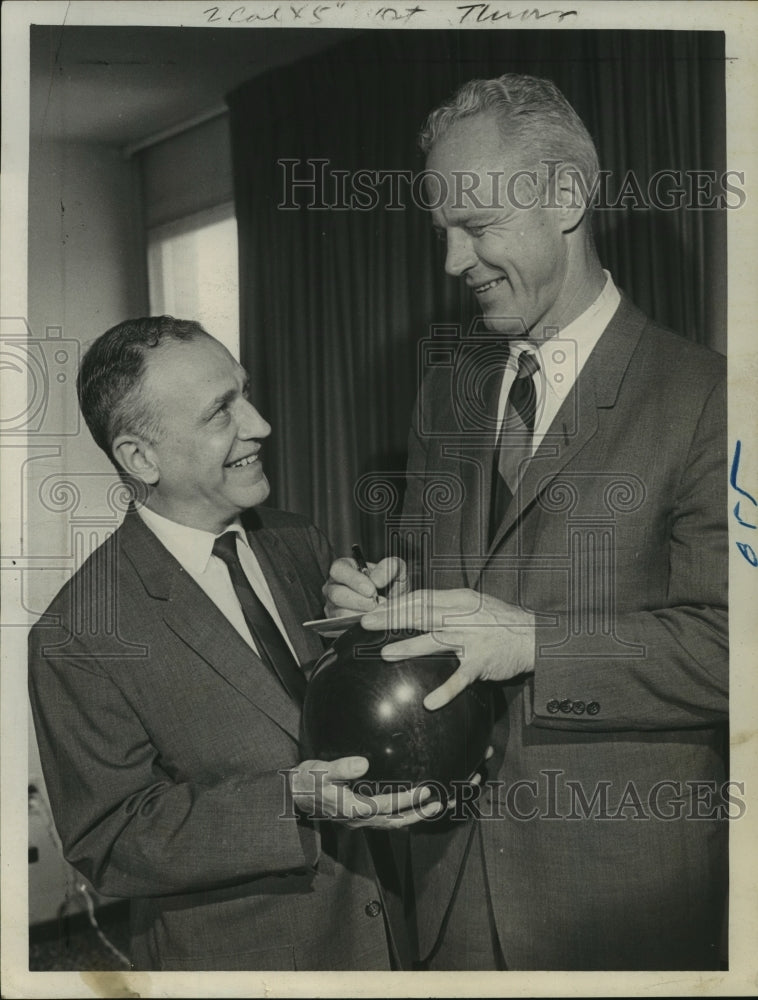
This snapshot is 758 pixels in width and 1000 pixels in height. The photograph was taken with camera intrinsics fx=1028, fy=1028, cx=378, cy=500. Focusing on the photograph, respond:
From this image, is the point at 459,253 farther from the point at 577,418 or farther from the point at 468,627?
the point at 468,627

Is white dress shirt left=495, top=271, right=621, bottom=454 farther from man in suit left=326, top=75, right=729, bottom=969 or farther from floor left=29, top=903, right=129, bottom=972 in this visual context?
floor left=29, top=903, right=129, bottom=972

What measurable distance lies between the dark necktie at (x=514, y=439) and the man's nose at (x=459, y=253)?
250 mm

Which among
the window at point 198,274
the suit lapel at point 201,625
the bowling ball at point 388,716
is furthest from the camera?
the window at point 198,274

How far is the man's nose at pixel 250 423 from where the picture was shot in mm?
2447

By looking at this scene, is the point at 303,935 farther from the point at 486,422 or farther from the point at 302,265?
the point at 302,265

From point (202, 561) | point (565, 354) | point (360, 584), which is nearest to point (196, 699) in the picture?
point (202, 561)

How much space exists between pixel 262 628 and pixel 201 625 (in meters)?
0.14

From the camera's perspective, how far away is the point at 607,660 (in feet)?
7.79

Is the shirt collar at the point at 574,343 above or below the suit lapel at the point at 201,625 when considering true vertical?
above

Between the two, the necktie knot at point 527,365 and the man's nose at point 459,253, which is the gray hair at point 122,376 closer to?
the man's nose at point 459,253

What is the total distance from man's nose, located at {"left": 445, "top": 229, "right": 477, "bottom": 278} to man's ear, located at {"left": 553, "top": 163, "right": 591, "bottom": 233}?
23 centimetres

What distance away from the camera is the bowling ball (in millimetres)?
2119

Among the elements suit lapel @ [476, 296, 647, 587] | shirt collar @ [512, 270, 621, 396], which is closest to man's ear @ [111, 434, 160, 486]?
suit lapel @ [476, 296, 647, 587]

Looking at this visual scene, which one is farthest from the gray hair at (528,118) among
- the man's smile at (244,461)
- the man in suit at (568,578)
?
the man's smile at (244,461)
